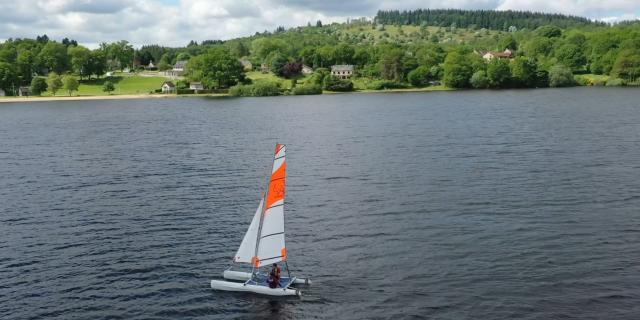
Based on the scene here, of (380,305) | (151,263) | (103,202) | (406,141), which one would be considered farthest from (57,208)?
(406,141)

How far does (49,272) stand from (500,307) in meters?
36.8

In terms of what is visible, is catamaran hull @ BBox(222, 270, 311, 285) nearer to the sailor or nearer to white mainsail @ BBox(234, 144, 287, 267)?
white mainsail @ BBox(234, 144, 287, 267)

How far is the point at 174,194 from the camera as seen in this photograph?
76750mm

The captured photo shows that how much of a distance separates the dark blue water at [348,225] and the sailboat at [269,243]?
1.07 m

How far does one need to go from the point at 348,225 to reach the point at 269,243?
665 inches

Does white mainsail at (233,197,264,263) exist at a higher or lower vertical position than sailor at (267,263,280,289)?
higher

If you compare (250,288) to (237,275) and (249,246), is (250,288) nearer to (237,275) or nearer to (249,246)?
(237,275)

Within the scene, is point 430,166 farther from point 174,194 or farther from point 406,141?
point 174,194

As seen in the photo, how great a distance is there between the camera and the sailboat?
4541 cm

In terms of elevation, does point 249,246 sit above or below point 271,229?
below

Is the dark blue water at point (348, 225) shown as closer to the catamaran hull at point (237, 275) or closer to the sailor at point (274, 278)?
the sailor at point (274, 278)

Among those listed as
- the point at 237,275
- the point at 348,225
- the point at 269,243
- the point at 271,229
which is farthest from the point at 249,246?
the point at 348,225

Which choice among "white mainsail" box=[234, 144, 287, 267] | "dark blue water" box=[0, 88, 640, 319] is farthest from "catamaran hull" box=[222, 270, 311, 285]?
"dark blue water" box=[0, 88, 640, 319]

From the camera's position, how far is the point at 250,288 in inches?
1823
